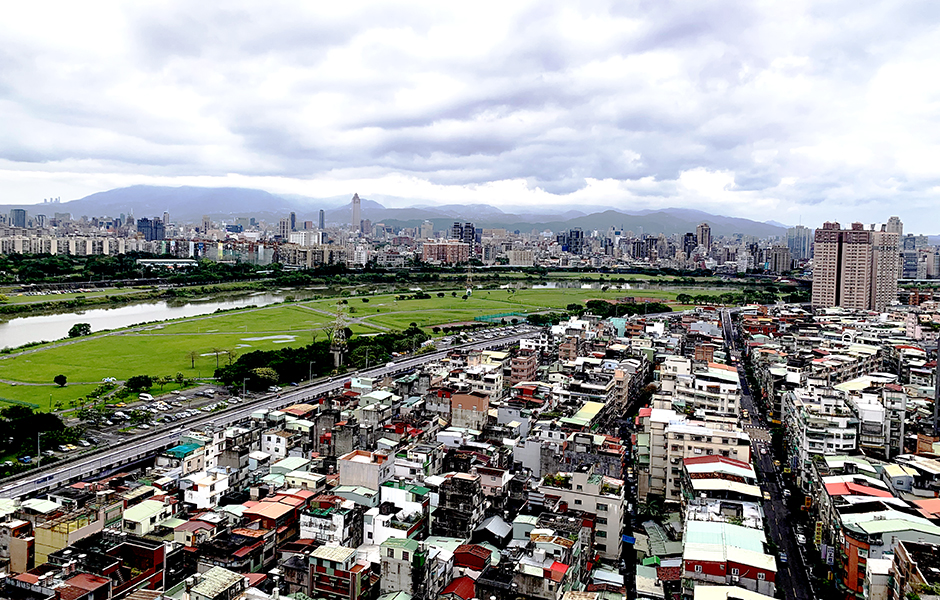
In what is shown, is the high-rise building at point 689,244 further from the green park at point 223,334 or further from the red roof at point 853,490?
the red roof at point 853,490

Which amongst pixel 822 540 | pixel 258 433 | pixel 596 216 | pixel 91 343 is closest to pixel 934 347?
pixel 822 540

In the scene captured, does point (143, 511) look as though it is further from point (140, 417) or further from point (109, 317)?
point (109, 317)

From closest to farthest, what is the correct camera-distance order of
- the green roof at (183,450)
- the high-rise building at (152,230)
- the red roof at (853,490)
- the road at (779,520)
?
the road at (779,520)
the red roof at (853,490)
the green roof at (183,450)
the high-rise building at (152,230)

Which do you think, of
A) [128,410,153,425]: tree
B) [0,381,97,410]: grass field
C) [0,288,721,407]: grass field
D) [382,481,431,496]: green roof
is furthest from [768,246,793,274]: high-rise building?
[382,481,431,496]: green roof

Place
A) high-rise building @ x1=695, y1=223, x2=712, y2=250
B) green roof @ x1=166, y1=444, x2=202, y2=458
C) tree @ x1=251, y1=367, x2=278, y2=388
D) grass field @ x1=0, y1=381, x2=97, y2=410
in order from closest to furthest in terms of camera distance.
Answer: green roof @ x1=166, y1=444, x2=202, y2=458 → grass field @ x1=0, y1=381, x2=97, y2=410 → tree @ x1=251, y1=367, x2=278, y2=388 → high-rise building @ x1=695, y1=223, x2=712, y2=250

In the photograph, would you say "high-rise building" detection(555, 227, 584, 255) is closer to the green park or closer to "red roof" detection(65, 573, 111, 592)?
the green park

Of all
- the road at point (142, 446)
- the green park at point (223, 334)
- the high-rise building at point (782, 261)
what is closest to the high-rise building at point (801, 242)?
the high-rise building at point (782, 261)
